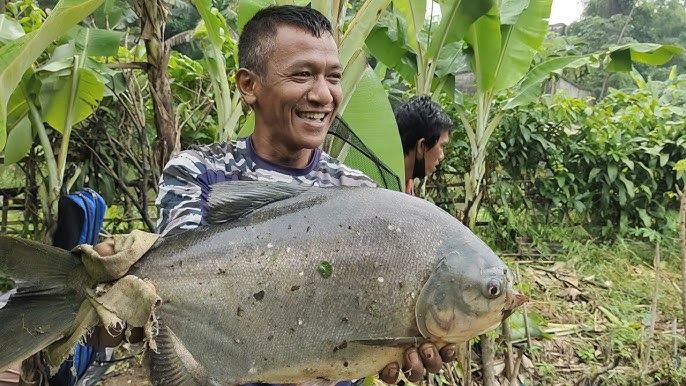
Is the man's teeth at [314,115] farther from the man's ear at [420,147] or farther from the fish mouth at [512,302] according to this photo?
the man's ear at [420,147]

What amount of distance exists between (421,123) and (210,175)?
2.44m

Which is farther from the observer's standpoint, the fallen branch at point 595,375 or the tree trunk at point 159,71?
the fallen branch at point 595,375

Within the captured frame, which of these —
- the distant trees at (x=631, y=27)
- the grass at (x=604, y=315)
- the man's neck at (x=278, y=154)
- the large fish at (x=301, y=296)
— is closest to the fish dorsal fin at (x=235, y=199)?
the large fish at (x=301, y=296)

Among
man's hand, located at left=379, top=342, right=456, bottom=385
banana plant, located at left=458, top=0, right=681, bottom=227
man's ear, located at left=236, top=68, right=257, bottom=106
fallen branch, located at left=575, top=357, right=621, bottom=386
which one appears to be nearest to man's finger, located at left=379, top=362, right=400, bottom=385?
man's hand, located at left=379, top=342, right=456, bottom=385

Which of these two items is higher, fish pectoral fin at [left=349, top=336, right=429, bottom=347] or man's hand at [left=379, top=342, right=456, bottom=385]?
fish pectoral fin at [left=349, top=336, right=429, bottom=347]

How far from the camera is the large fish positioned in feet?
4.45

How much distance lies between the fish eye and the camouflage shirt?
0.63 meters

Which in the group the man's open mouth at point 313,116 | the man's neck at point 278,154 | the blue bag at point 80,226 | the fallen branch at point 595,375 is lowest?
the fallen branch at point 595,375

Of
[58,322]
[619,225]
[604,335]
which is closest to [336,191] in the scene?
[58,322]

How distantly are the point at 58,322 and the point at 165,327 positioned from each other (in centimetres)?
23

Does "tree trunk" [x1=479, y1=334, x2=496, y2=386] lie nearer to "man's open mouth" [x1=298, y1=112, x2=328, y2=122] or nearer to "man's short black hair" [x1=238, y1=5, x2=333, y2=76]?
"man's open mouth" [x1=298, y1=112, x2=328, y2=122]

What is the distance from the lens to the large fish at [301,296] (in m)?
1.36

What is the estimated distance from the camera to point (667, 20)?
130 feet

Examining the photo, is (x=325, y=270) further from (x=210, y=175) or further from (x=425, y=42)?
(x=425, y=42)
